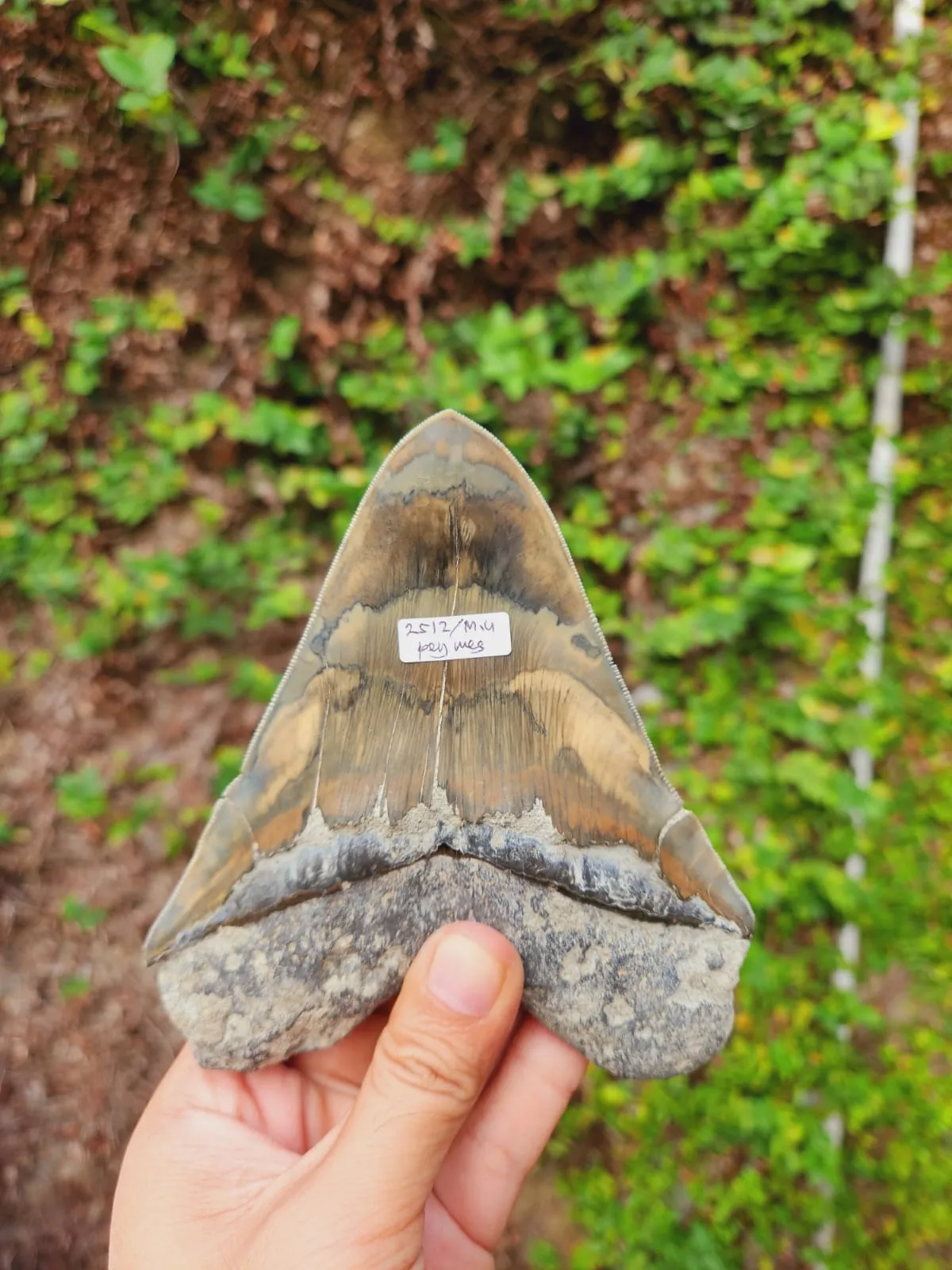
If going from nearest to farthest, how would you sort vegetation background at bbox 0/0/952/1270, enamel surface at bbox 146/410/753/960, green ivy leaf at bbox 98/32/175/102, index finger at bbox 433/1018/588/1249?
enamel surface at bbox 146/410/753/960, index finger at bbox 433/1018/588/1249, green ivy leaf at bbox 98/32/175/102, vegetation background at bbox 0/0/952/1270

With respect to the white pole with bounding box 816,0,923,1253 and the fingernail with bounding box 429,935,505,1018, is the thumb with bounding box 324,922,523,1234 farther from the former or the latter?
the white pole with bounding box 816,0,923,1253

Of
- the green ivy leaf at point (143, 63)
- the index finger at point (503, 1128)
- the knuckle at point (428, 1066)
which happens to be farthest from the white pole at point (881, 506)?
the green ivy leaf at point (143, 63)

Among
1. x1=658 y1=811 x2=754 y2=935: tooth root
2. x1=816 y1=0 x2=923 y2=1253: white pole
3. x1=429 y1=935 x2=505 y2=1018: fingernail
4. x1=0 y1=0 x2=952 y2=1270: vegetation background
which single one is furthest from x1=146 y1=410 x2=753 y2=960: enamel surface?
x1=816 y1=0 x2=923 y2=1253: white pole

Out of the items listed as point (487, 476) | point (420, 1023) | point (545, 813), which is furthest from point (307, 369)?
point (420, 1023)

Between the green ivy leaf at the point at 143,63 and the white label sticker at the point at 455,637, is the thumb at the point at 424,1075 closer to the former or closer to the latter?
the white label sticker at the point at 455,637

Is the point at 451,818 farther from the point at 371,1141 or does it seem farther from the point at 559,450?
the point at 559,450

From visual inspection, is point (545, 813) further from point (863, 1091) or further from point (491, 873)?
point (863, 1091)
